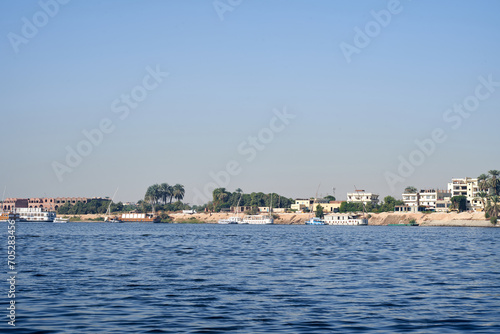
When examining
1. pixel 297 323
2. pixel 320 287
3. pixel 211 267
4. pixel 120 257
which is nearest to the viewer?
pixel 297 323

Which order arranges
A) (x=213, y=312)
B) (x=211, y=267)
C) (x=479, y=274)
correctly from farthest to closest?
(x=211, y=267)
(x=479, y=274)
(x=213, y=312)

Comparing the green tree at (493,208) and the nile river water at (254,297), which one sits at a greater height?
the green tree at (493,208)

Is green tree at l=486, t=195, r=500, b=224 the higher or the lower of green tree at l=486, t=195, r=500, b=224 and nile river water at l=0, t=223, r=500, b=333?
the higher

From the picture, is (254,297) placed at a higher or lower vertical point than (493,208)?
lower

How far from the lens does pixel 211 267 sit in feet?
136

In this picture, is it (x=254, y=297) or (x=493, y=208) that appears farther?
(x=493, y=208)

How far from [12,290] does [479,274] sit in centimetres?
2803

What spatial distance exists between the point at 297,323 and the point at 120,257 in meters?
32.3

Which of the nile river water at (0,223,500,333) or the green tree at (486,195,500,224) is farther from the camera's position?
the green tree at (486,195,500,224)

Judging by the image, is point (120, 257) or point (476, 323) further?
point (120, 257)

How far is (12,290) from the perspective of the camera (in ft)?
92.1

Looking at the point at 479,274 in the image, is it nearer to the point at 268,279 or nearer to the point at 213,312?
the point at 268,279

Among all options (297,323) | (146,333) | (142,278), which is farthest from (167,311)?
(142,278)

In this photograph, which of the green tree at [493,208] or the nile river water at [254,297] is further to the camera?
the green tree at [493,208]
